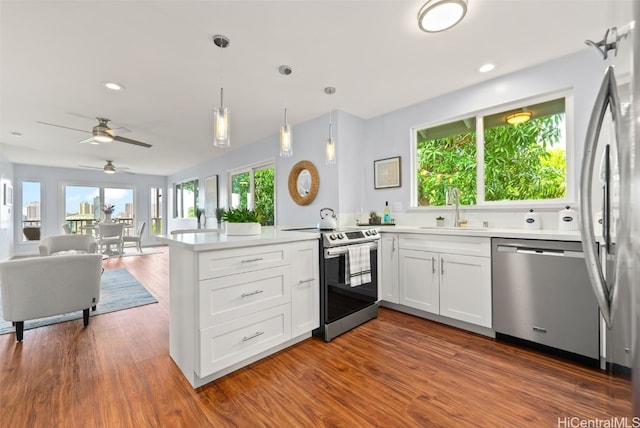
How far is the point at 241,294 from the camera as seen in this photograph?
179cm

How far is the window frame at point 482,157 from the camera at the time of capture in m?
2.34

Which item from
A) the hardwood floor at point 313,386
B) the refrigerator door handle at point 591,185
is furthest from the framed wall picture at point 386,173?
the refrigerator door handle at point 591,185

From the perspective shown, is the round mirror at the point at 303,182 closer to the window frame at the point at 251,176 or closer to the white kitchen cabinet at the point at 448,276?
the window frame at the point at 251,176

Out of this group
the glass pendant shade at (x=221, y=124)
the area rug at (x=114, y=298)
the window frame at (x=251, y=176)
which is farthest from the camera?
the window frame at (x=251, y=176)

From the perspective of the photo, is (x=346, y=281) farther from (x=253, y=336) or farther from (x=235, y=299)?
(x=235, y=299)

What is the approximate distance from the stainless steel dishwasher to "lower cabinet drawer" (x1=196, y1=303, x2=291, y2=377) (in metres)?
1.76

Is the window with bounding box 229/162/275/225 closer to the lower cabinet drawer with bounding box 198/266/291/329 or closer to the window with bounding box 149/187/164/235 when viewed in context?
the lower cabinet drawer with bounding box 198/266/291/329

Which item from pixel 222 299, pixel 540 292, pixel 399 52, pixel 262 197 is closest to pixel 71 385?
pixel 222 299

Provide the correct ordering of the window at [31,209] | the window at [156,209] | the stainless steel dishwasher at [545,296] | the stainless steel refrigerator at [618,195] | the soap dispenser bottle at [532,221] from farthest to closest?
the window at [156,209]
the window at [31,209]
the soap dispenser bottle at [532,221]
the stainless steel dishwasher at [545,296]
the stainless steel refrigerator at [618,195]

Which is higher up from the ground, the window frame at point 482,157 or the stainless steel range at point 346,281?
the window frame at point 482,157

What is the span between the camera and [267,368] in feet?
6.08

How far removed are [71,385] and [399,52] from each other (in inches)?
134

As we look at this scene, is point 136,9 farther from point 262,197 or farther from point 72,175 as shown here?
point 72,175

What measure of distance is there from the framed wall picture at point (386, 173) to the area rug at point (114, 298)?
329 centimetres
